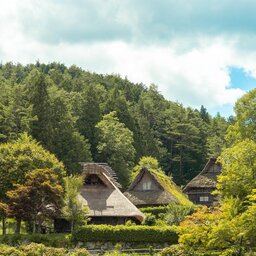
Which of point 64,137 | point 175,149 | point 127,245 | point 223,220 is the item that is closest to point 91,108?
point 64,137

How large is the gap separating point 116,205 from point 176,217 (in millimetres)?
5601

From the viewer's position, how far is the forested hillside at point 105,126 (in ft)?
245

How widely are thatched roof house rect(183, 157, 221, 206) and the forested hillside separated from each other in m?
16.0

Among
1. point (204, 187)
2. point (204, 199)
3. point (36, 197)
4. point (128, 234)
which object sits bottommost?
point (128, 234)

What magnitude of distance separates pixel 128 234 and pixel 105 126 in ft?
145

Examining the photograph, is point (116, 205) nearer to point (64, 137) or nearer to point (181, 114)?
point (64, 137)

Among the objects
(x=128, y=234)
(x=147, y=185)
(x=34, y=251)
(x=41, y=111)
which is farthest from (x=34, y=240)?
(x=41, y=111)

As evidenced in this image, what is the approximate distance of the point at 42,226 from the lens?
47.7m

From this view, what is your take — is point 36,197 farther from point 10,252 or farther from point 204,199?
point 204,199

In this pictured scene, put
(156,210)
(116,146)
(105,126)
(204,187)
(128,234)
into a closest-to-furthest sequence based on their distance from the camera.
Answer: (128,234) < (156,210) < (204,187) < (116,146) < (105,126)

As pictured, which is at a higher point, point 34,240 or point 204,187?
point 204,187

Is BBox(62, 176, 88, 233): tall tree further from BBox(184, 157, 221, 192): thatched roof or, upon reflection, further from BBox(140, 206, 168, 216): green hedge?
BBox(184, 157, 221, 192): thatched roof

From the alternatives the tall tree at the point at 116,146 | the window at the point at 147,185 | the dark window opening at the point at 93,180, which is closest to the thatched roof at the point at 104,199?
the dark window opening at the point at 93,180

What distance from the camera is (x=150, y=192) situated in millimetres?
58062
